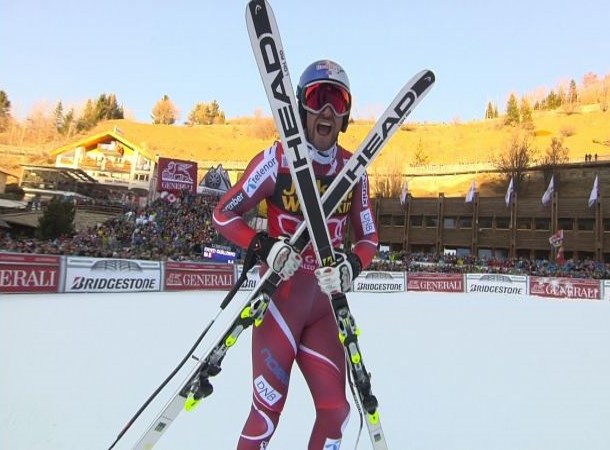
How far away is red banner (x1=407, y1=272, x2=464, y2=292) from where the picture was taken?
2677 centimetres

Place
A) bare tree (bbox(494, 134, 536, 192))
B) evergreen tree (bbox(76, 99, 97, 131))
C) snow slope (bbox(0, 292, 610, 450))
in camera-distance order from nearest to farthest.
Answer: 1. snow slope (bbox(0, 292, 610, 450))
2. bare tree (bbox(494, 134, 536, 192))
3. evergreen tree (bbox(76, 99, 97, 131))

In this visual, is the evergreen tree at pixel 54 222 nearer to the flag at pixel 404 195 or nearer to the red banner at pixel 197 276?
the red banner at pixel 197 276

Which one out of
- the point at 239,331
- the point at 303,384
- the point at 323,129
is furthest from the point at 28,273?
the point at 323,129

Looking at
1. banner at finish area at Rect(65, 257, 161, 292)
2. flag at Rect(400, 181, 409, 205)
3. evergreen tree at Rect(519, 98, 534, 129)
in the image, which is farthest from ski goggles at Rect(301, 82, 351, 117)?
evergreen tree at Rect(519, 98, 534, 129)

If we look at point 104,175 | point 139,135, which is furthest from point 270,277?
point 139,135

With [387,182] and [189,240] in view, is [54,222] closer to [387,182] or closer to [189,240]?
[189,240]

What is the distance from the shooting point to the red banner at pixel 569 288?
26.7 m

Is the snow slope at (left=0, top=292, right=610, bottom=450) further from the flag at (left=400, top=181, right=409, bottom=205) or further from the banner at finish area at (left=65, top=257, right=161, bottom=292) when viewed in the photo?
the flag at (left=400, top=181, right=409, bottom=205)

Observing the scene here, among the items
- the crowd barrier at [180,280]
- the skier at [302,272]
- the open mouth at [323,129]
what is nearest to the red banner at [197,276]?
the crowd barrier at [180,280]

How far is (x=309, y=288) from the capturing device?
3244mm

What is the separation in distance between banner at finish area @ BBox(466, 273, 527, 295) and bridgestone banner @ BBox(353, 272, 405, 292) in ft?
15.2

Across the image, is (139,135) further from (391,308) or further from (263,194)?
(263,194)

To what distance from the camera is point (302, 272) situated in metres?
3.26

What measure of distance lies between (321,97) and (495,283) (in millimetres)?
27150
